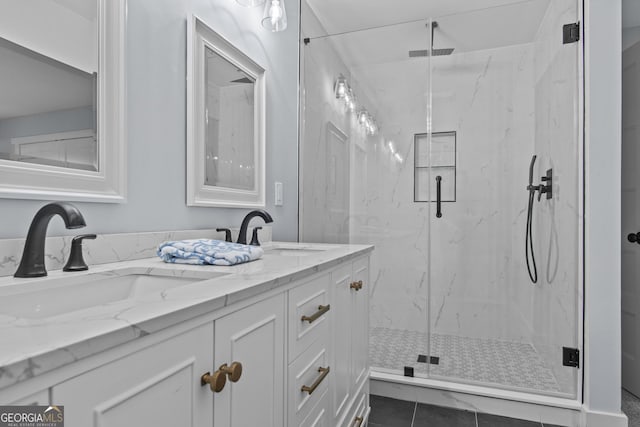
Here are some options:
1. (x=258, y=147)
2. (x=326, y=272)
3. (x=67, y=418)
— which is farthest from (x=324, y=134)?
(x=67, y=418)

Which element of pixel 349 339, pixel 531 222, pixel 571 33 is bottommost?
pixel 349 339

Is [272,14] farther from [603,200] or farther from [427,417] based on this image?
[427,417]

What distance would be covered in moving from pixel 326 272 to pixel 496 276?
6.12ft

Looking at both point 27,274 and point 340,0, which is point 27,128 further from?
point 340,0

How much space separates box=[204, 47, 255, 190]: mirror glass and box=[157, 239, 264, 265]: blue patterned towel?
18.1 inches

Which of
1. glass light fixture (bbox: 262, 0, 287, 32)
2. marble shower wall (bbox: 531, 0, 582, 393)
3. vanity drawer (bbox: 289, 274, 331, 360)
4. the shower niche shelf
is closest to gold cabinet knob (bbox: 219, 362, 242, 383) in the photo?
vanity drawer (bbox: 289, 274, 331, 360)

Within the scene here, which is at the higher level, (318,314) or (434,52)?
(434,52)

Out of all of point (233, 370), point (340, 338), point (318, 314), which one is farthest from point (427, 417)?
point (233, 370)

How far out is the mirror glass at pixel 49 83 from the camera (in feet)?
2.91

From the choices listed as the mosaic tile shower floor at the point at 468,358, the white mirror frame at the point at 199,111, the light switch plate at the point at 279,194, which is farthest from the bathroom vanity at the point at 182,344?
the mosaic tile shower floor at the point at 468,358

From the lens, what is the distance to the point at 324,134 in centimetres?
263

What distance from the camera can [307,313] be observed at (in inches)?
43.1

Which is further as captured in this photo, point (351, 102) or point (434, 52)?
point (351, 102)

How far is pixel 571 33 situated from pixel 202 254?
212cm
